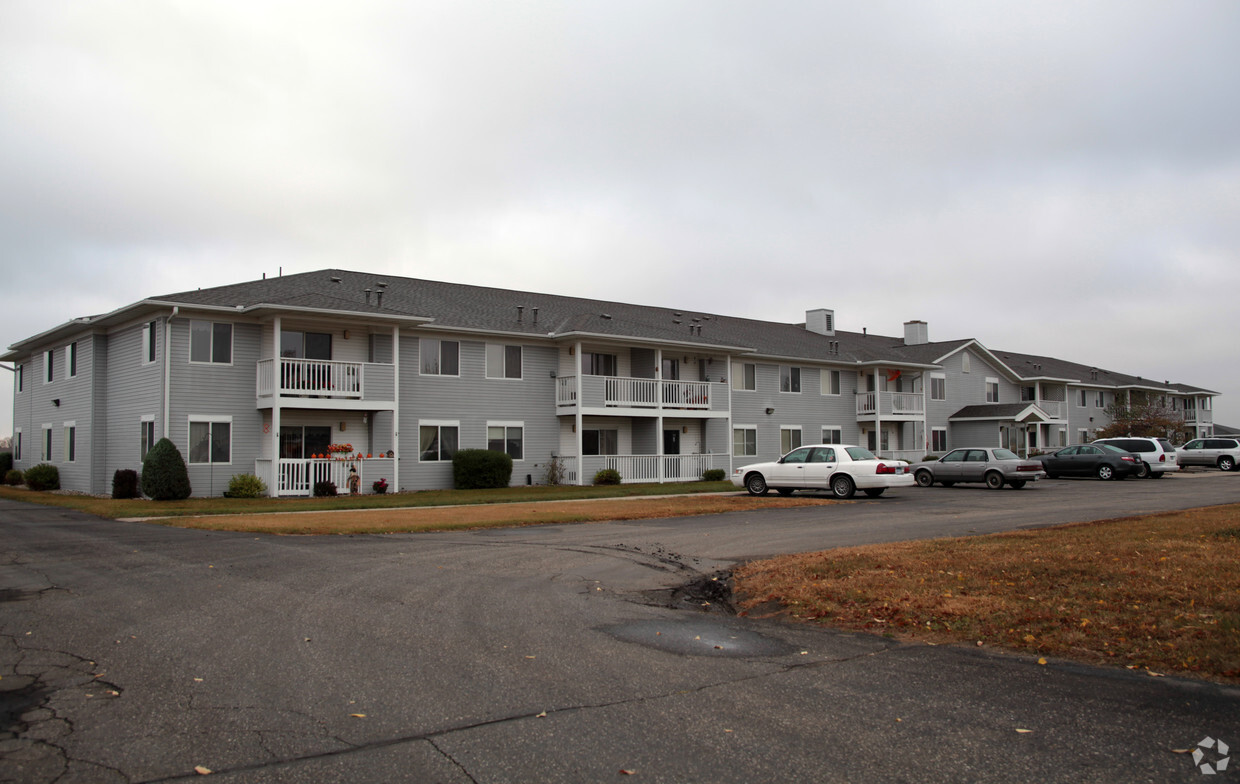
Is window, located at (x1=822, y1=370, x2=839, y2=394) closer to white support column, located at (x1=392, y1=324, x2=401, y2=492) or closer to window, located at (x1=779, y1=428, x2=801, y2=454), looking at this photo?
window, located at (x1=779, y1=428, x2=801, y2=454)

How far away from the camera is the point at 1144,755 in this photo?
14.7ft

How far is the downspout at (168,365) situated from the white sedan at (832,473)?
53.9 ft

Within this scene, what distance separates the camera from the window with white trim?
50.5 metres

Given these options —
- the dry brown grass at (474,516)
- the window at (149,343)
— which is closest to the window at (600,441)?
the dry brown grass at (474,516)

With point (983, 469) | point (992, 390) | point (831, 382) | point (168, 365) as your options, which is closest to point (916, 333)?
point (992, 390)

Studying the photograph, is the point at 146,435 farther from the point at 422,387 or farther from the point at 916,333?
the point at 916,333

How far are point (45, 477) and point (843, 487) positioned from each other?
26.5 meters

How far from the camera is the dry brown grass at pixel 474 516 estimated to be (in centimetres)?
1647

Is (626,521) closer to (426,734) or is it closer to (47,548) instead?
(47,548)

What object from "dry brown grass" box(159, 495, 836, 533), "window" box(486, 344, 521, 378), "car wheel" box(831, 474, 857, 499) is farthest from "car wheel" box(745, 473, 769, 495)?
"window" box(486, 344, 521, 378)

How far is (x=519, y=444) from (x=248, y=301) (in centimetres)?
993

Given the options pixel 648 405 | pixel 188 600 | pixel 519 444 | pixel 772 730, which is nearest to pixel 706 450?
pixel 648 405

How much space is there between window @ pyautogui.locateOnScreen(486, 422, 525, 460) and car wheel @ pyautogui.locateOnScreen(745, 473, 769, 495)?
8273 millimetres

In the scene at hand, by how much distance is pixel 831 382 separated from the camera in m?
40.8
